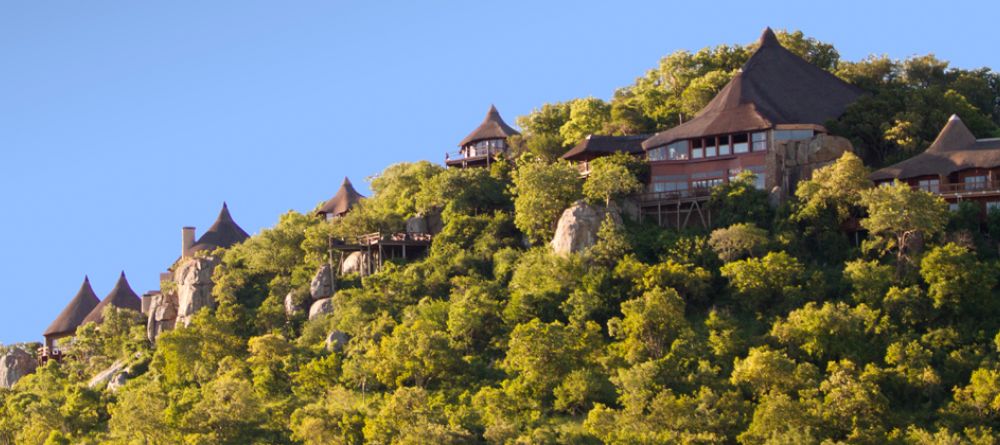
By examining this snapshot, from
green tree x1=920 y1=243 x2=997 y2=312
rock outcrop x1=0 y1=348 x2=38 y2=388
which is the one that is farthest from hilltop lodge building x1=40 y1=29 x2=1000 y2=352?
rock outcrop x1=0 y1=348 x2=38 y2=388

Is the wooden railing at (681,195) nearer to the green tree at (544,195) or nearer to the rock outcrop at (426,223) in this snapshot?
the green tree at (544,195)

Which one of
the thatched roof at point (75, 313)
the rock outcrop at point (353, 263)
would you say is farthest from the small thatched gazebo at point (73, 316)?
the rock outcrop at point (353, 263)

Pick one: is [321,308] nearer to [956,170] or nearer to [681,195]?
[681,195]

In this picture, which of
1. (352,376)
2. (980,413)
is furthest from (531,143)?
(980,413)

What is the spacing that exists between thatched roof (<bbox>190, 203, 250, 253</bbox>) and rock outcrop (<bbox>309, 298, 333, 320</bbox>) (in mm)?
16724

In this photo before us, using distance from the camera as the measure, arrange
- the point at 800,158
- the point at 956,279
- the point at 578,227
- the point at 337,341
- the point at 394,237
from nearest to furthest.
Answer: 1. the point at 956,279
2. the point at 578,227
3. the point at 337,341
4. the point at 800,158
5. the point at 394,237

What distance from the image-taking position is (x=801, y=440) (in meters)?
57.3

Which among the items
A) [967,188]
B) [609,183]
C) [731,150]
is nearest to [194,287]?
[609,183]

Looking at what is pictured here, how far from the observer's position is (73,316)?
95.2 metres

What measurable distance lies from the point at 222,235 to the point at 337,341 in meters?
24.0

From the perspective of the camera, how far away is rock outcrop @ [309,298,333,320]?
76.9 meters

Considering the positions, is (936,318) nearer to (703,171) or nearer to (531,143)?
(703,171)

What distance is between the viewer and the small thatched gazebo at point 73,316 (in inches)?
3718

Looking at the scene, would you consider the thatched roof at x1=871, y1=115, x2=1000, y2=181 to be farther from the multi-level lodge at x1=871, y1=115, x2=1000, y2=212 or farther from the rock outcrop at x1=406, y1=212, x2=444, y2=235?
the rock outcrop at x1=406, y1=212, x2=444, y2=235
